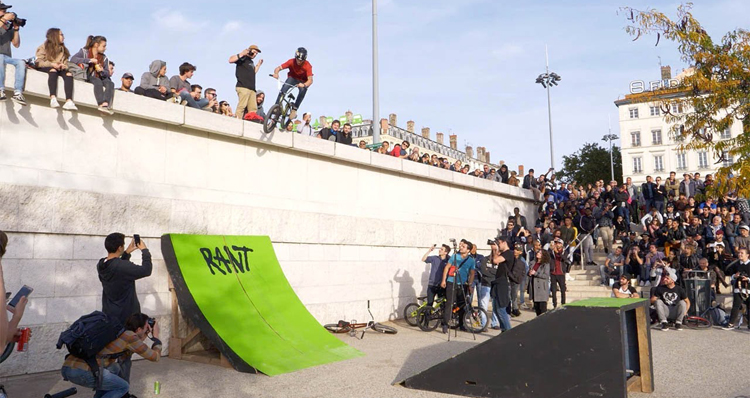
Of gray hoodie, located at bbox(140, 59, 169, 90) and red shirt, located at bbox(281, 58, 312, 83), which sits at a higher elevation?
red shirt, located at bbox(281, 58, 312, 83)

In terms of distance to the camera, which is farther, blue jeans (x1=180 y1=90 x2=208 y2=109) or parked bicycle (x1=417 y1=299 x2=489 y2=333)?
parked bicycle (x1=417 y1=299 x2=489 y2=333)

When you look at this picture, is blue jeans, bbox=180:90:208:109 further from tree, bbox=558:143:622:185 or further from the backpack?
tree, bbox=558:143:622:185

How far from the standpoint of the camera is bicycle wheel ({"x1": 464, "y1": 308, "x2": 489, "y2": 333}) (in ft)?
41.8

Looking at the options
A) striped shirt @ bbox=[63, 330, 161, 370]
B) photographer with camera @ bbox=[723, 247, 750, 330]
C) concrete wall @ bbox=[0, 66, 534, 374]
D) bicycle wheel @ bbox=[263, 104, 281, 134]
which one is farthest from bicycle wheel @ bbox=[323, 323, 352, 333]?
photographer with camera @ bbox=[723, 247, 750, 330]

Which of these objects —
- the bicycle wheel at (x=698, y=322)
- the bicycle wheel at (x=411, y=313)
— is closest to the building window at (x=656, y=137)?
the bicycle wheel at (x=698, y=322)

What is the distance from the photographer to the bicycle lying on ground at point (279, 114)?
1156 cm

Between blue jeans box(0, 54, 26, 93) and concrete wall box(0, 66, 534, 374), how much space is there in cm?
16

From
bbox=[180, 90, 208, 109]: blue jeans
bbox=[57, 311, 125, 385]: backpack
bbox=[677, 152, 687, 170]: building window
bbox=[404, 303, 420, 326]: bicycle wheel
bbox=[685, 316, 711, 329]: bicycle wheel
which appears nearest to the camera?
bbox=[57, 311, 125, 385]: backpack

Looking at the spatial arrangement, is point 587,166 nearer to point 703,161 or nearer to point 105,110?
point 703,161

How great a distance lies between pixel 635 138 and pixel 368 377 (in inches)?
3040

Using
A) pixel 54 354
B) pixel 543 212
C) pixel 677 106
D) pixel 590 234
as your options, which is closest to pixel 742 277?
pixel 677 106

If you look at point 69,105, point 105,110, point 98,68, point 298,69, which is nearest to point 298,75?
point 298,69

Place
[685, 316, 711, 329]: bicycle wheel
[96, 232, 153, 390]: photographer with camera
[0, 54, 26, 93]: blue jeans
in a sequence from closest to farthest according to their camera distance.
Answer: [96, 232, 153, 390]: photographer with camera, [0, 54, 26, 93]: blue jeans, [685, 316, 711, 329]: bicycle wheel

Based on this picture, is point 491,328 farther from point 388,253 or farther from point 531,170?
point 531,170
